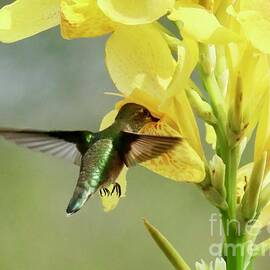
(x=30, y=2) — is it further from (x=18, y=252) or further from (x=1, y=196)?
(x=1, y=196)

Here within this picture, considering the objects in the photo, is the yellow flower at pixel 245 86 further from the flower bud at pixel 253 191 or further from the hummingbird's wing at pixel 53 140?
the hummingbird's wing at pixel 53 140

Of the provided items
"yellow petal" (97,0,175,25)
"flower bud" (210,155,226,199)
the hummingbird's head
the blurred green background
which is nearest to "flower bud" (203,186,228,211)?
"flower bud" (210,155,226,199)

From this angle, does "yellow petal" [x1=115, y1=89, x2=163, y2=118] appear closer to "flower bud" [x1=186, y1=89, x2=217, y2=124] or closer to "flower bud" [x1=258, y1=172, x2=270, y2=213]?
"flower bud" [x1=186, y1=89, x2=217, y2=124]

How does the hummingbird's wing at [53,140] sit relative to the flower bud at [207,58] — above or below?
below

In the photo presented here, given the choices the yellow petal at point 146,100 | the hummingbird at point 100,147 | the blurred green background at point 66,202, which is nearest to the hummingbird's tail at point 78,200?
the hummingbird at point 100,147

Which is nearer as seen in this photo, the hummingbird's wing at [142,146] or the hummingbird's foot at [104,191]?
the hummingbird's wing at [142,146]

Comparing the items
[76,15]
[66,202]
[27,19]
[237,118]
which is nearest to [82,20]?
[76,15]

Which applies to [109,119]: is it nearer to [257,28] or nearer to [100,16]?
[100,16]
